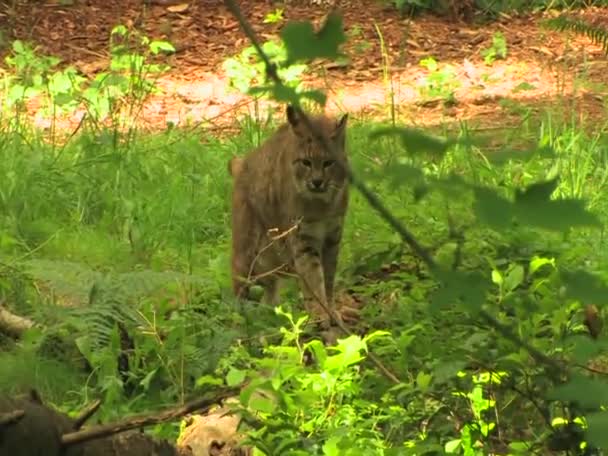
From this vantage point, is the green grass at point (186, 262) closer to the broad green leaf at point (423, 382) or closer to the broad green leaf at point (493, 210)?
the broad green leaf at point (423, 382)

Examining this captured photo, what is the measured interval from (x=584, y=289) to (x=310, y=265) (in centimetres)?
472

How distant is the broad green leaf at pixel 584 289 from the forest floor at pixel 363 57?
7106 mm

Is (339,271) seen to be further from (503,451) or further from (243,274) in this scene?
(503,451)

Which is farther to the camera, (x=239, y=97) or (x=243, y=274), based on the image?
(x=239, y=97)

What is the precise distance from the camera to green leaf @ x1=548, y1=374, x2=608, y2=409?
1845 millimetres

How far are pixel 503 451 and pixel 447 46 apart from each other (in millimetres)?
8428

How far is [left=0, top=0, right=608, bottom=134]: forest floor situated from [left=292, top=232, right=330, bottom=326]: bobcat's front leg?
91.9 inches

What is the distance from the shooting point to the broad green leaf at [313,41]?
1619 mm

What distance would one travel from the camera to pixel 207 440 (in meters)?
4.57

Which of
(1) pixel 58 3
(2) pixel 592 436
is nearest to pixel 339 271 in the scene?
(2) pixel 592 436

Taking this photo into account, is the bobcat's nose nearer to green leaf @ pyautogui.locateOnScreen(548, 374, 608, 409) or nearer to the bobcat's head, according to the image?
the bobcat's head

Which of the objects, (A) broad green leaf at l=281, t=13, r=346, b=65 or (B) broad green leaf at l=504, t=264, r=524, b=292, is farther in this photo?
(B) broad green leaf at l=504, t=264, r=524, b=292

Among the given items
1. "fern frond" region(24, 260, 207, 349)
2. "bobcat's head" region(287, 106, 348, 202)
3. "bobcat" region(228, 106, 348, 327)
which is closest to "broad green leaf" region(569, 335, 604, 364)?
"fern frond" region(24, 260, 207, 349)

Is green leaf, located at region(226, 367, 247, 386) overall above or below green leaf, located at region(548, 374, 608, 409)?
below
